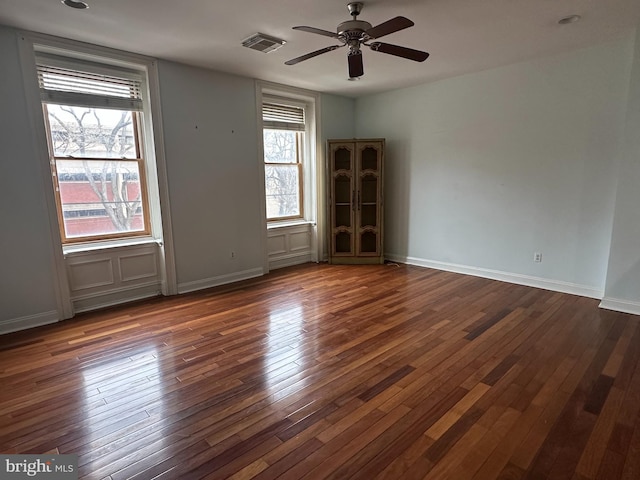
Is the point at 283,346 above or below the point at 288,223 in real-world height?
below

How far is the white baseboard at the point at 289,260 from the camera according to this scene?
555cm

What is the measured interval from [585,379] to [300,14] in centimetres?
338

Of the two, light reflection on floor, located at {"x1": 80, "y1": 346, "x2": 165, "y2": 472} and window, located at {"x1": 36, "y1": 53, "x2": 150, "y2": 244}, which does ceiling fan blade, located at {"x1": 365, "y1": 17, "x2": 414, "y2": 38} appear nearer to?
Result: window, located at {"x1": 36, "y1": 53, "x2": 150, "y2": 244}

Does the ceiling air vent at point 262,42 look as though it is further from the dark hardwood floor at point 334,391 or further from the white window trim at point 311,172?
the dark hardwood floor at point 334,391

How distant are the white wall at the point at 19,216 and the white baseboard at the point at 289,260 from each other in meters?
2.79

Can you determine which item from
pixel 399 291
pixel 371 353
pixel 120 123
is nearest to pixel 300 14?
pixel 120 123

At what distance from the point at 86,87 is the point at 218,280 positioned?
256cm

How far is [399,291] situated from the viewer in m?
4.32

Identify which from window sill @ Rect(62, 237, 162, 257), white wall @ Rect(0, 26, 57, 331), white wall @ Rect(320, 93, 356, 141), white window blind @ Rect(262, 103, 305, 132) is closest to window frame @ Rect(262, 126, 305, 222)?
white window blind @ Rect(262, 103, 305, 132)

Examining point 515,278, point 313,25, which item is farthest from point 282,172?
point 515,278

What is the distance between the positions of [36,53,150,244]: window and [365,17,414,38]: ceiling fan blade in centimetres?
273

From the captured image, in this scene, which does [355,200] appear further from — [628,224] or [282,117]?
[628,224]

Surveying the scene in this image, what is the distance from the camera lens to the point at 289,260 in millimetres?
5754

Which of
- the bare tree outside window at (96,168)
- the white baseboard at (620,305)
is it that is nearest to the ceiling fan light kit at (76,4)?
the bare tree outside window at (96,168)
